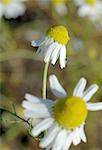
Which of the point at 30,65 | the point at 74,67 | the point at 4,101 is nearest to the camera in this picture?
the point at 4,101

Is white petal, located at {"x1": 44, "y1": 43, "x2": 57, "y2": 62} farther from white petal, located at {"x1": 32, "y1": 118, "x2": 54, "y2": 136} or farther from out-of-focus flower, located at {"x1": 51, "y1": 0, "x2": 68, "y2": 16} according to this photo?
out-of-focus flower, located at {"x1": 51, "y1": 0, "x2": 68, "y2": 16}

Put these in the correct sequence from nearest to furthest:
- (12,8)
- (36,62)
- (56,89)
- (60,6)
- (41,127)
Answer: (41,127) < (56,89) < (12,8) < (36,62) < (60,6)

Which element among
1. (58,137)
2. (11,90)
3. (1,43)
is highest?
(58,137)

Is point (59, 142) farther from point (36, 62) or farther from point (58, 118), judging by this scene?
point (36, 62)

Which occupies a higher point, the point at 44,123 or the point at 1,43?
the point at 44,123

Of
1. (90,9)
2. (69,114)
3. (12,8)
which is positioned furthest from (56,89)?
(90,9)

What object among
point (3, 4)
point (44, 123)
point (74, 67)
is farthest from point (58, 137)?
point (3, 4)

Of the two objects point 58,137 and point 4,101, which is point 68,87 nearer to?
point 4,101
